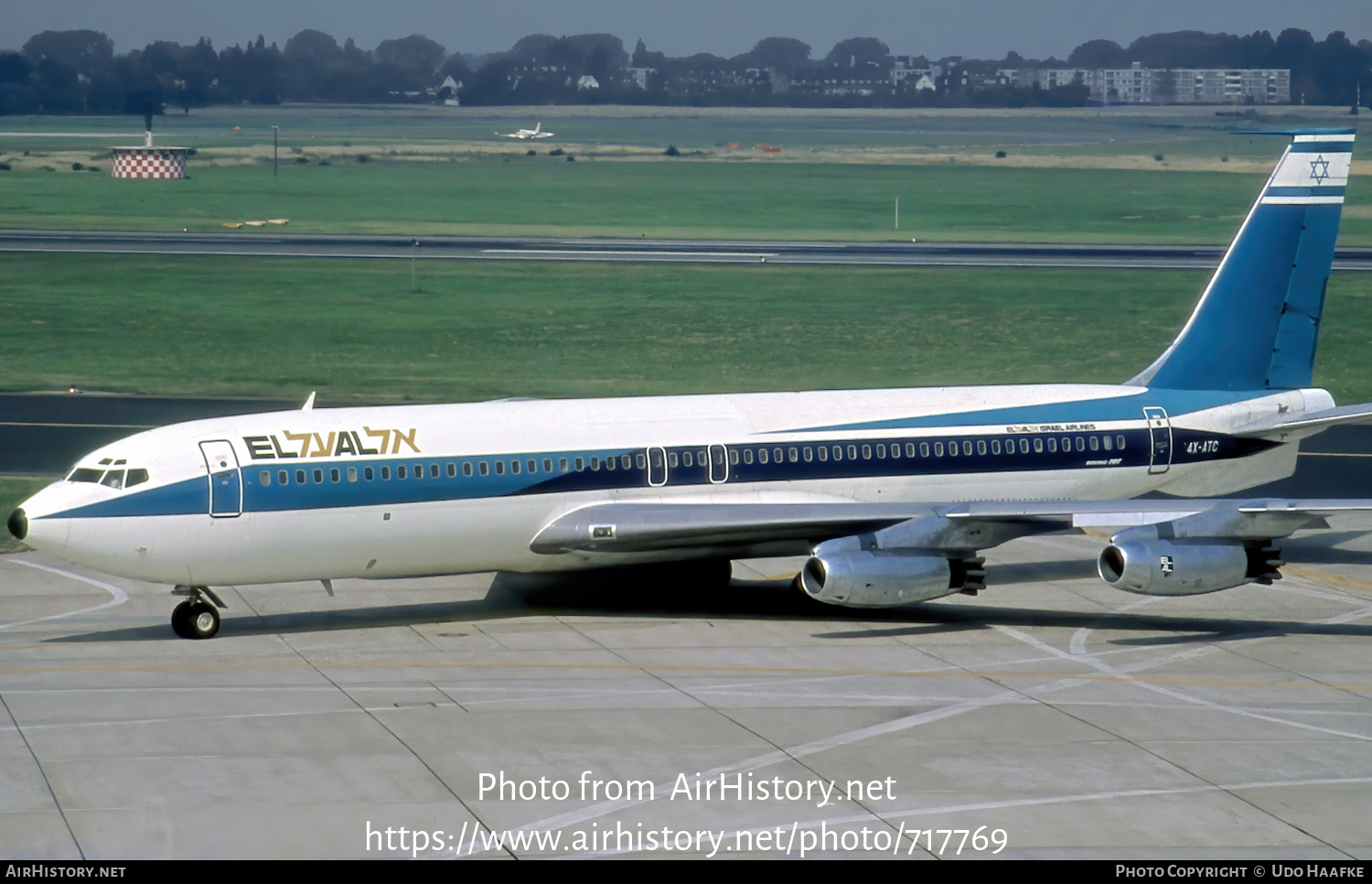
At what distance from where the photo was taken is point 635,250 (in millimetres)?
107938

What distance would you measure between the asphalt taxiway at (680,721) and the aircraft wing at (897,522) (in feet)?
5.67

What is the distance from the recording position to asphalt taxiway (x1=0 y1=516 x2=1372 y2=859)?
21000 millimetres

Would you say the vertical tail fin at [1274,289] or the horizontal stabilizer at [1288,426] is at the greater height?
the vertical tail fin at [1274,289]

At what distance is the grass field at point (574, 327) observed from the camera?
6384 cm

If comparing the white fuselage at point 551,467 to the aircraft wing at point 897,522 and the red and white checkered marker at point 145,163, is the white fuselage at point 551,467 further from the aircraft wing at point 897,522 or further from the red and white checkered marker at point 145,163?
the red and white checkered marker at point 145,163

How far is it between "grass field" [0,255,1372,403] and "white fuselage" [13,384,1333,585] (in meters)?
25.0

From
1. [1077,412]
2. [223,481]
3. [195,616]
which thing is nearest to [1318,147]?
[1077,412]

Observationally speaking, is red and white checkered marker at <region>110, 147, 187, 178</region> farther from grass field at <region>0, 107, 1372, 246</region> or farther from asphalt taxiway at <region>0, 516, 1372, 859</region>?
asphalt taxiway at <region>0, 516, 1372, 859</region>

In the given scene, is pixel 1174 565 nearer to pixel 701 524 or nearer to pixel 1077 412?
pixel 1077 412

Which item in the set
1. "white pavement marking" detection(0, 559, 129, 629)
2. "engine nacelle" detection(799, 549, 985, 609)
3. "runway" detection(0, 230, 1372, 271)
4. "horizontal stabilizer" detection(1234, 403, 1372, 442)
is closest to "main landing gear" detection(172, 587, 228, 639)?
"white pavement marking" detection(0, 559, 129, 629)

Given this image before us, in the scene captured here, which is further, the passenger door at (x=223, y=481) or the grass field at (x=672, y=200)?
the grass field at (x=672, y=200)

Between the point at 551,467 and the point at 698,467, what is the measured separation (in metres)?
3.03

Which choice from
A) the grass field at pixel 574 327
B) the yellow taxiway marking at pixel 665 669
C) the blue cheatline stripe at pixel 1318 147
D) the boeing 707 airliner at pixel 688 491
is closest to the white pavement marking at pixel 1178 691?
the yellow taxiway marking at pixel 665 669

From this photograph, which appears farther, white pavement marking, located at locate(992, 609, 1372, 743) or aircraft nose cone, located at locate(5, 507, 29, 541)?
aircraft nose cone, located at locate(5, 507, 29, 541)
